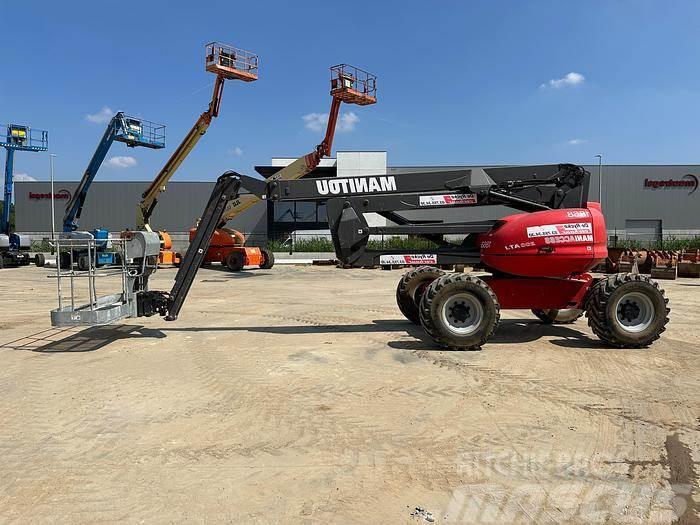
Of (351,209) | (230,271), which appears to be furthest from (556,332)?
(230,271)

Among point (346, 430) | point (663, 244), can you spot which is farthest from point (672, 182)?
point (346, 430)

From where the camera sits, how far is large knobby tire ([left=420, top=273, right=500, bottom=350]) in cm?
770

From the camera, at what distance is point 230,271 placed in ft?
83.3

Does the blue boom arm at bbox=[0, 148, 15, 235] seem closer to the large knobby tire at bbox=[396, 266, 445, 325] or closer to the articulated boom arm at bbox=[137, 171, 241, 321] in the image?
the articulated boom arm at bbox=[137, 171, 241, 321]

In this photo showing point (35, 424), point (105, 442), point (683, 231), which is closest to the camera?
point (105, 442)

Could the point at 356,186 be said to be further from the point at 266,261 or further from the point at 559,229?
the point at 266,261

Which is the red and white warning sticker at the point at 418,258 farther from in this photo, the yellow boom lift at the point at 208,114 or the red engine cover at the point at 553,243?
the yellow boom lift at the point at 208,114

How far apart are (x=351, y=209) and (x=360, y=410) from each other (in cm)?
428

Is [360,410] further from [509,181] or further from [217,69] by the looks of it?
[217,69]

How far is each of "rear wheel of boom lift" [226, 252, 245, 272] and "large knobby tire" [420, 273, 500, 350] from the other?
18.7m

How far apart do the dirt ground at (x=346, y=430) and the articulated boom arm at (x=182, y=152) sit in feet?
54.2

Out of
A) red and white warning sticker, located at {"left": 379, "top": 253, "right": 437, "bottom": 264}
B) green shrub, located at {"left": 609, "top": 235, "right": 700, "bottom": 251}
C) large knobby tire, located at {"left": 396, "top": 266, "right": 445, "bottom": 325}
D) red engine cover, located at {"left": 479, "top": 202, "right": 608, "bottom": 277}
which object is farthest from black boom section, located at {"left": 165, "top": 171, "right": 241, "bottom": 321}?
green shrub, located at {"left": 609, "top": 235, "right": 700, "bottom": 251}

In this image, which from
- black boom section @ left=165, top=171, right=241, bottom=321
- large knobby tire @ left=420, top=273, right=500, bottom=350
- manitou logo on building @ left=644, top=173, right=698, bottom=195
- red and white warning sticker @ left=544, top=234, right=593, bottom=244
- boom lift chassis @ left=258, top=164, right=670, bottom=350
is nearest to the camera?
large knobby tire @ left=420, top=273, right=500, bottom=350

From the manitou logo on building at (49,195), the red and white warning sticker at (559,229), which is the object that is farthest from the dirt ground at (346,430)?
the manitou logo on building at (49,195)
